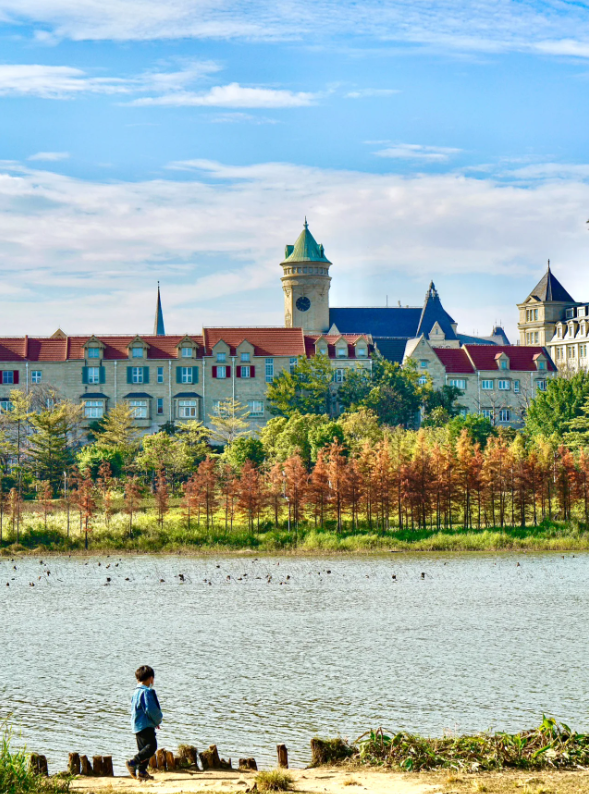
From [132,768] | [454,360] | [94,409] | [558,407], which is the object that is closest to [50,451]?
[94,409]

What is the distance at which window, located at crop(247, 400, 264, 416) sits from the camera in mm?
95938

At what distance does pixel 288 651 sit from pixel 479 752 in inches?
565

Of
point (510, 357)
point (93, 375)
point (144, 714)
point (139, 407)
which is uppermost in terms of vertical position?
point (510, 357)

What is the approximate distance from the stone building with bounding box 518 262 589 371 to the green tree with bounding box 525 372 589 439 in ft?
184

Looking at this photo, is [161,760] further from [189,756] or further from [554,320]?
[554,320]

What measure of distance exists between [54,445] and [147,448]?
728 centimetres

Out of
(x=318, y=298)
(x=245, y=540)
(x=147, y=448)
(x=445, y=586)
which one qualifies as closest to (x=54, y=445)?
(x=147, y=448)

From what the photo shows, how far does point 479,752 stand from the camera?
58.2 feet

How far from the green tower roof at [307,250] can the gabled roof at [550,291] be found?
3031cm

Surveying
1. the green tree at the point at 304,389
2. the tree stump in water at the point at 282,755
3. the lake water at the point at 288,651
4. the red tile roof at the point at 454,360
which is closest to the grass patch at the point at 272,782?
the tree stump in water at the point at 282,755

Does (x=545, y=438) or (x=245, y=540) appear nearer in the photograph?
(x=245, y=540)

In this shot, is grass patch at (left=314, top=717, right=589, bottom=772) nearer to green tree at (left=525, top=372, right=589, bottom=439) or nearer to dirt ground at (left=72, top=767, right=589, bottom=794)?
dirt ground at (left=72, top=767, right=589, bottom=794)

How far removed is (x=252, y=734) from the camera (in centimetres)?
2178

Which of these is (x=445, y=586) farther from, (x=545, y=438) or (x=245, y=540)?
(x=545, y=438)
